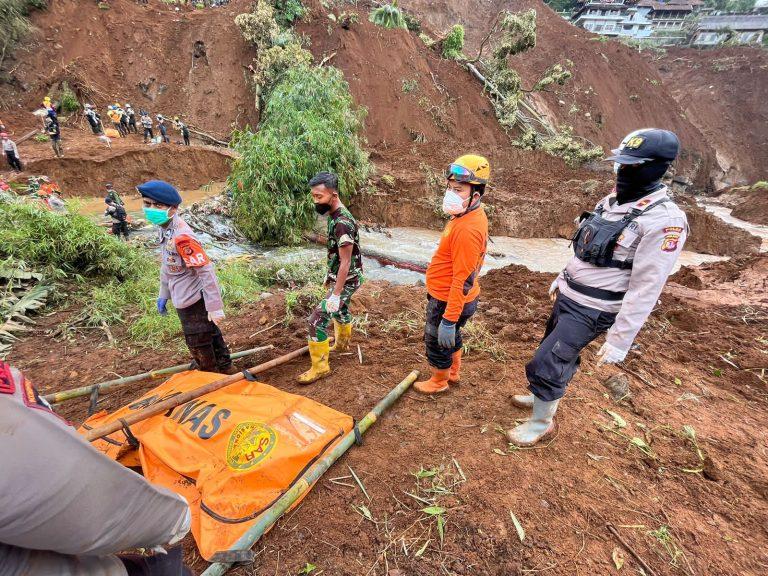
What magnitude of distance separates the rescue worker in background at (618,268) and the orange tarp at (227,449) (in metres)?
1.40

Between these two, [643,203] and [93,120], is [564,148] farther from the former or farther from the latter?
[93,120]

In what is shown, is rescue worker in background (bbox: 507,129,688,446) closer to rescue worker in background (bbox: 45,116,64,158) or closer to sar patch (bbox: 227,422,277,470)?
sar patch (bbox: 227,422,277,470)

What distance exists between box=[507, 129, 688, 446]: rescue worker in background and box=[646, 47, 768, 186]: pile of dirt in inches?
1276

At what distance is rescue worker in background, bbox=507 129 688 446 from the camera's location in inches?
73.1

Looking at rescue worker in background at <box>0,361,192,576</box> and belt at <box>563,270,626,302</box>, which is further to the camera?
belt at <box>563,270,626,302</box>

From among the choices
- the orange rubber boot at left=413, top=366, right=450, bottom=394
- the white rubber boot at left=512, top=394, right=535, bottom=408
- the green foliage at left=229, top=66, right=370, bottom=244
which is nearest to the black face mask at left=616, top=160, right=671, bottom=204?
the white rubber boot at left=512, top=394, right=535, bottom=408

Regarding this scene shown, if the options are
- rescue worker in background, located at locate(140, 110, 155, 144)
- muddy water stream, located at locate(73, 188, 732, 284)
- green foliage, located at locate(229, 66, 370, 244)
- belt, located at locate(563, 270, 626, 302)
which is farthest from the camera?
rescue worker in background, located at locate(140, 110, 155, 144)

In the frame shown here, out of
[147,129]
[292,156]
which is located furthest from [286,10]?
[292,156]

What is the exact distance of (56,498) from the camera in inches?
32.0

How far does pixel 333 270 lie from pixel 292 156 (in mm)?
6130

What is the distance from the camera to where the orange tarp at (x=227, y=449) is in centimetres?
190

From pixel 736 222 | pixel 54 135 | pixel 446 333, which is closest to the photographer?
pixel 446 333

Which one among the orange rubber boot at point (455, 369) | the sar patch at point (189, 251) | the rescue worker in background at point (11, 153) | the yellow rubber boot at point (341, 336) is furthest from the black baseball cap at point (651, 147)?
the rescue worker in background at point (11, 153)

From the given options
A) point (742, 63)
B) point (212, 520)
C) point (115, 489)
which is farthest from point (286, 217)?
point (742, 63)
